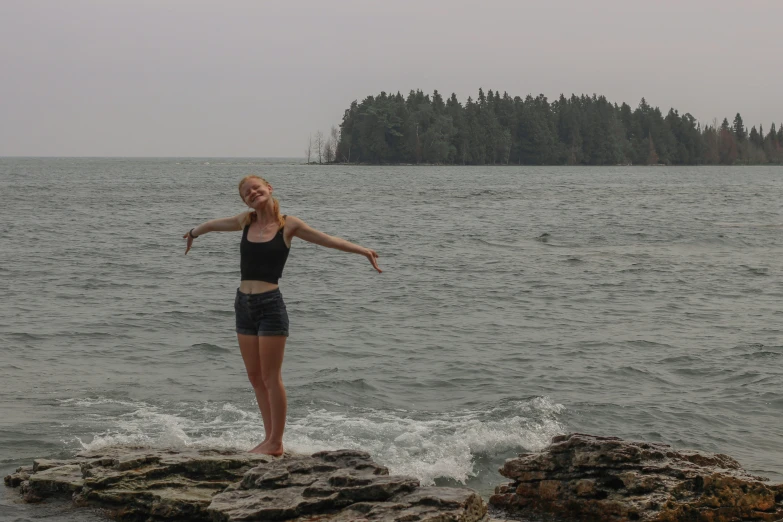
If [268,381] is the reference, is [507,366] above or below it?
below

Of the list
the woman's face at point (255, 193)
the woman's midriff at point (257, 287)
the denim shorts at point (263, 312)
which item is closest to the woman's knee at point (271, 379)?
the denim shorts at point (263, 312)

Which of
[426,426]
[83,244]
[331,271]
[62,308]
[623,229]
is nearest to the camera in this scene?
[426,426]

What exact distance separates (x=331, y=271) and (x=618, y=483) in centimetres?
2047

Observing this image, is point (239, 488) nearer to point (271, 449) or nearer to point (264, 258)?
point (271, 449)

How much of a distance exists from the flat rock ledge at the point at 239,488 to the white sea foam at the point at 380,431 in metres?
1.78

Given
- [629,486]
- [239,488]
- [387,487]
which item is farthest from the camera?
[629,486]

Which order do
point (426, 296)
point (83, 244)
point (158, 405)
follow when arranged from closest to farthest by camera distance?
→ point (158, 405)
point (426, 296)
point (83, 244)

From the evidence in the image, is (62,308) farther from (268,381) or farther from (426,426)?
(268,381)

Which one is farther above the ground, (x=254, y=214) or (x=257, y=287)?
(x=254, y=214)

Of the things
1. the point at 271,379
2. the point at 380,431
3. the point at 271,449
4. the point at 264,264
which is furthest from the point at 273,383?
the point at 380,431

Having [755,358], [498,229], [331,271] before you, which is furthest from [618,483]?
[498,229]

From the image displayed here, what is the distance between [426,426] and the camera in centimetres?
1082

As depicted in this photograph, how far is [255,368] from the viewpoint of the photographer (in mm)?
7488

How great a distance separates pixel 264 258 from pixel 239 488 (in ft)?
5.84
